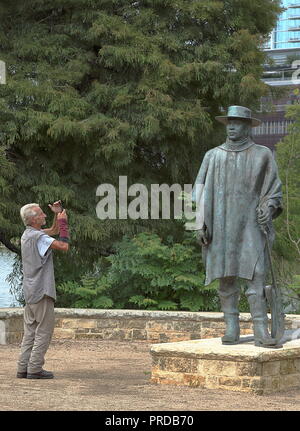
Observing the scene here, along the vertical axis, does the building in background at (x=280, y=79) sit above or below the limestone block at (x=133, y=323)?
above

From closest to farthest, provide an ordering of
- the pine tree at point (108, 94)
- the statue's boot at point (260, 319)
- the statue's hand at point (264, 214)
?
the statue's hand at point (264, 214)
the statue's boot at point (260, 319)
the pine tree at point (108, 94)

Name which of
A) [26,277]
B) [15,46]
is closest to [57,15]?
[15,46]

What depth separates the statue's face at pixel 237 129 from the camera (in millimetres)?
9773

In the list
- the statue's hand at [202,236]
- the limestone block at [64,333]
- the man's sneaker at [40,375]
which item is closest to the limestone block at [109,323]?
the limestone block at [64,333]

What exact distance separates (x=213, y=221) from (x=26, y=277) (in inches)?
74.4

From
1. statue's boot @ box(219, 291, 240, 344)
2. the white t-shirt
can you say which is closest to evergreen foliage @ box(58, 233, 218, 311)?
statue's boot @ box(219, 291, 240, 344)

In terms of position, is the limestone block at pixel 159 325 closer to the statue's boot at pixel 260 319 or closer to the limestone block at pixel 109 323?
the limestone block at pixel 109 323

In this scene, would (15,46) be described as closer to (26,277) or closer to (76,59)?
(76,59)

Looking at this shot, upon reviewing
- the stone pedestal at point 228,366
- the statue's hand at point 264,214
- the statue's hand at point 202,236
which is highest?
the statue's hand at point 264,214

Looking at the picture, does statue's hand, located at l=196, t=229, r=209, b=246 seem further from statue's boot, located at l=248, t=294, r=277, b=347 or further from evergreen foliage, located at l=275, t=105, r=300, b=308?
evergreen foliage, located at l=275, t=105, r=300, b=308

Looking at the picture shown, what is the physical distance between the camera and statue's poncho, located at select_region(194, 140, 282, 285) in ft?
31.4

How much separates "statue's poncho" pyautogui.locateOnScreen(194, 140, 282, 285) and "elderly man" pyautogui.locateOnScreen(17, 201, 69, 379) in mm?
1469

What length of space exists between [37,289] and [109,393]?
134cm

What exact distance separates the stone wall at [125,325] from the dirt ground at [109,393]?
164cm
